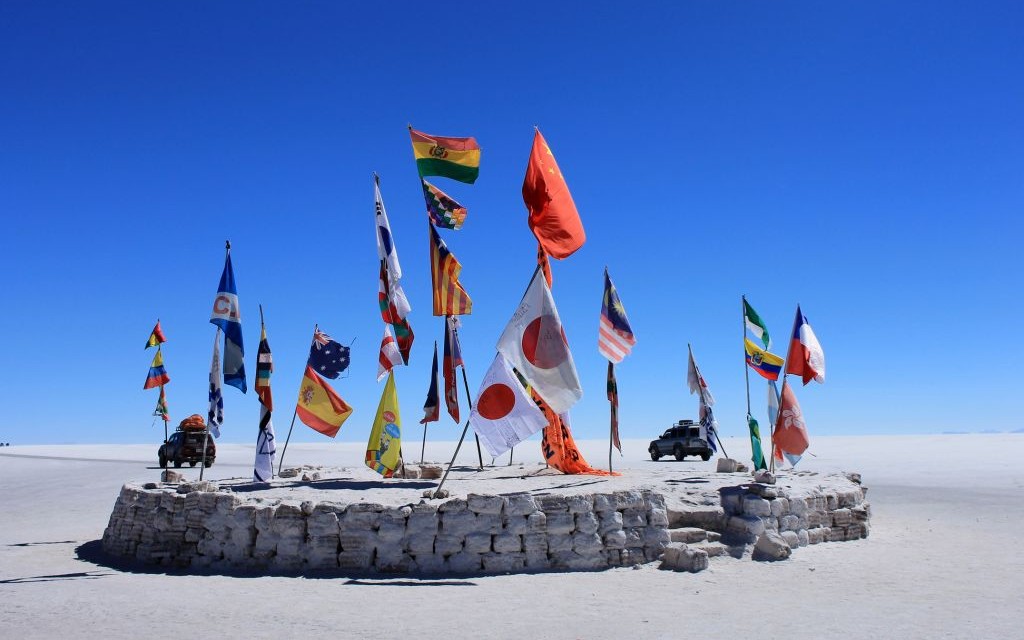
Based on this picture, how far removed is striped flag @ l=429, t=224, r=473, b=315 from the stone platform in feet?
10.1

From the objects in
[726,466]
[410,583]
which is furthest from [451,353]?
[410,583]

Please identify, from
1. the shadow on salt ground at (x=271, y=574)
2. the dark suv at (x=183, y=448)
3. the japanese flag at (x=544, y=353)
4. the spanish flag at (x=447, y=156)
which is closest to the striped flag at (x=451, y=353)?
the spanish flag at (x=447, y=156)

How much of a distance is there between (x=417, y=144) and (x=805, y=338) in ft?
29.6

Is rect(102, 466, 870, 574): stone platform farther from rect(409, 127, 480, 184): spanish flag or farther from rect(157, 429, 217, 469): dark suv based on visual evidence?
rect(157, 429, 217, 469): dark suv

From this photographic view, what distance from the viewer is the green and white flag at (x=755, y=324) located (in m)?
18.5

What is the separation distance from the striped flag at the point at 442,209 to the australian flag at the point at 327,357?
3.98 m

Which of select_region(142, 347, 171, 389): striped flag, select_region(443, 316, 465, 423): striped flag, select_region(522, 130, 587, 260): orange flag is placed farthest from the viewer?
select_region(142, 347, 171, 389): striped flag

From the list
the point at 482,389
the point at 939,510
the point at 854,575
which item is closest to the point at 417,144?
the point at 482,389

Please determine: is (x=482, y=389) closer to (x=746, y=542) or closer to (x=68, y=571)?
(x=746, y=542)

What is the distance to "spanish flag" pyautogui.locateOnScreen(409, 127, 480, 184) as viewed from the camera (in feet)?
43.2

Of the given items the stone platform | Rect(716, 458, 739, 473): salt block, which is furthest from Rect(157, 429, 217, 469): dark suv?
Rect(716, 458, 739, 473): salt block

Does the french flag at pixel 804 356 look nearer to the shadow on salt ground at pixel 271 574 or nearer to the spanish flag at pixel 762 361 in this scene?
the spanish flag at pixel 762 361

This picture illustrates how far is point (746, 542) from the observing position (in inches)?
456

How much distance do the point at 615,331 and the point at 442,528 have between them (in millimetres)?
6850
